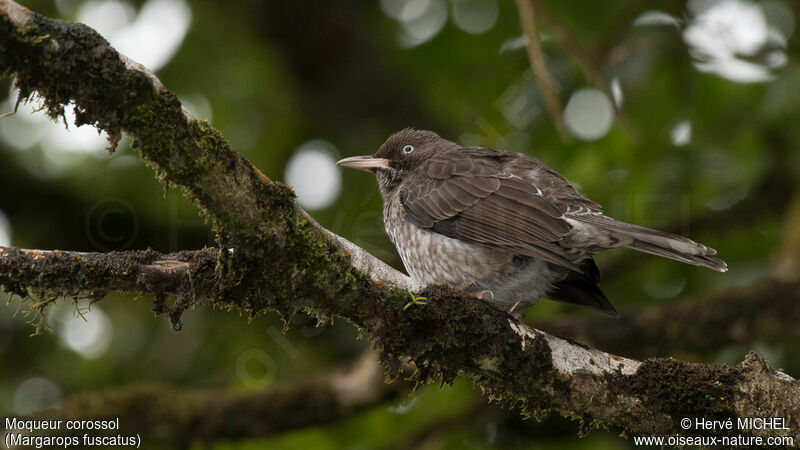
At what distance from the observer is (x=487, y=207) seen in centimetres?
513

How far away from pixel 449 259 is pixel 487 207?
16.5 inches

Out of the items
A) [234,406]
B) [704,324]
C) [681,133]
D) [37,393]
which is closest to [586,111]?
[681,133]

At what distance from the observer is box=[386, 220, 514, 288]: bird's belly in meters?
5.01

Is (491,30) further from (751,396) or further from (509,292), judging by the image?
(751,396)

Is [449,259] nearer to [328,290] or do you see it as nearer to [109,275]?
[328,290]

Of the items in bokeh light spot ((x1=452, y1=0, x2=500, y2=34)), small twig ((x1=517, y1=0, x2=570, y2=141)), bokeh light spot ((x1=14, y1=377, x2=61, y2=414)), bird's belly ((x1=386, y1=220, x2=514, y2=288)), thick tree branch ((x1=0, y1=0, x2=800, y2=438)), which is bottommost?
thick tree branch ((x1=0, y1=0, x2=800, y2=438))

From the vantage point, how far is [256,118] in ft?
27.4

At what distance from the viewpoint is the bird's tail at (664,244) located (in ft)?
14.7

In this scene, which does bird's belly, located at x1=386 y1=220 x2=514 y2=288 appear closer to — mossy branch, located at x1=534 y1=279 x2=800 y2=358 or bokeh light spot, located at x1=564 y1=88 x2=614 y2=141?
mossy branch, located at x1=534 y1=279 x2=800 y2=358

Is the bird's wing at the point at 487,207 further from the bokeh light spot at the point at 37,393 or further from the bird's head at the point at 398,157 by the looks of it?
the bokeh light spot at the point at 37,393

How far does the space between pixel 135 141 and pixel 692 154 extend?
17.8 feet

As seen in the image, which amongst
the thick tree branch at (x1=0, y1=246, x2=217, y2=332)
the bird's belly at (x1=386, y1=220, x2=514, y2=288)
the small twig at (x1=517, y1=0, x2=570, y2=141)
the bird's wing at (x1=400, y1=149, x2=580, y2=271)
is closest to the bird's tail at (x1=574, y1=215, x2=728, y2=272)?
the bird's wing at (x1=400, y1=149, x2=580, y2=271)

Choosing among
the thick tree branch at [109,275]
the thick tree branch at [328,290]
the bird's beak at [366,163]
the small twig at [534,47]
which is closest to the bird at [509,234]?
the small twig at [534,47]

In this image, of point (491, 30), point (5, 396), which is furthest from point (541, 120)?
point (5, 396)
